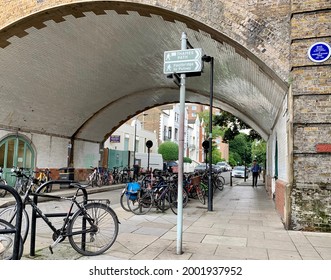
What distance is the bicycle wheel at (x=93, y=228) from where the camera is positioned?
4234 millimetres

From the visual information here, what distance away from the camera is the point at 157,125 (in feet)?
137

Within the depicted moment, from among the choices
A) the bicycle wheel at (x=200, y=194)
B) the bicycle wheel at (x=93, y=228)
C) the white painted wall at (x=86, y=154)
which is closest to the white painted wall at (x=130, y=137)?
the white painted wall at (x=86, y=154)

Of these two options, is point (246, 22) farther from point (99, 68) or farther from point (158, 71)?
point (99, 68)

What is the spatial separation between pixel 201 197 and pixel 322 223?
459cm

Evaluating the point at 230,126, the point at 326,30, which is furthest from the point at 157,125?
the point at 326,30

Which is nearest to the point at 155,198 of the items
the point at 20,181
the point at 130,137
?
the point at 20,181

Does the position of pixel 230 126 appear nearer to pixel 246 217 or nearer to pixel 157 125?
pixel 246 217

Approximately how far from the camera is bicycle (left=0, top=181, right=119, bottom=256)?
414 cm

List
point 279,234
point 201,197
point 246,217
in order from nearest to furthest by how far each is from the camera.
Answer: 1. point 279,234
2. point 246,217
3. point 201,197

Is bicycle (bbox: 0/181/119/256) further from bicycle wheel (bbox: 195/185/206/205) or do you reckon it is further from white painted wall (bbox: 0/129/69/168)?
white painted wall (bbox: 0/129/69/168)

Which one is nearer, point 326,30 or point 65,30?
point 326,30

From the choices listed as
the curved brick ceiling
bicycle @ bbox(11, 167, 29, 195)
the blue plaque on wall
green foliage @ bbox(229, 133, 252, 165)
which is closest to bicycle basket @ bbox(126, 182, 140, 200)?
the curved brick ceiling

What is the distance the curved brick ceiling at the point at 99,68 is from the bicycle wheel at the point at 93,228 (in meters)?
4.31

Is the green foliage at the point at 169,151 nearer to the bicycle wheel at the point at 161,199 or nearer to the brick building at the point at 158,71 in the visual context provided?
the brick building at the point at 158,71
